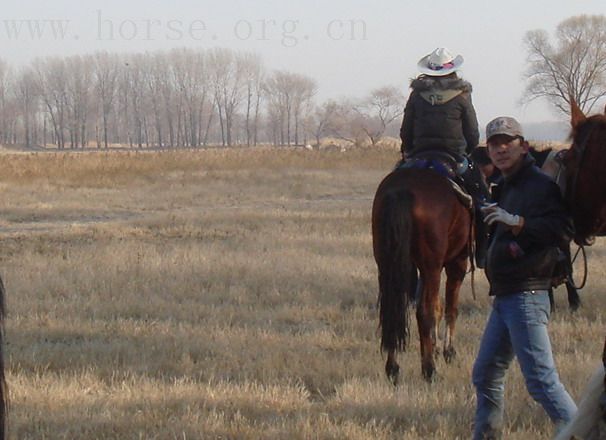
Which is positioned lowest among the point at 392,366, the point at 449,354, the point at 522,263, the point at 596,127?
the point at 449,354

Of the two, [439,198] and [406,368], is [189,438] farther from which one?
[439,198]

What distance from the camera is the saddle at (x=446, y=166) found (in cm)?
676

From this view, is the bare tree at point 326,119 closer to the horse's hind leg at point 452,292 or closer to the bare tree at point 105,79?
the bare tree at point 105,79

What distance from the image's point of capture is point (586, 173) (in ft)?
11.0

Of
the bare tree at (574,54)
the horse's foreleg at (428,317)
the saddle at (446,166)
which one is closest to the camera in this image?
the horse's foreleg at (428,317)

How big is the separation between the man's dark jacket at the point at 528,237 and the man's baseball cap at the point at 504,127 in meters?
0.17

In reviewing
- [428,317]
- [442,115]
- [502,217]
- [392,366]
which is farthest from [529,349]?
[442,115]

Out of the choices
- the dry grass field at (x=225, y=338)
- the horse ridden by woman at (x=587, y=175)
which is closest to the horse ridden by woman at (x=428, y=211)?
the dry grass field at (x=225, y=338)

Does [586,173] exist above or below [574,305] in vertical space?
above

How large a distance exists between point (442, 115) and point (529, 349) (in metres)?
3.39

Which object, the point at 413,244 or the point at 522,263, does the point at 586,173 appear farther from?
the point at 413,244

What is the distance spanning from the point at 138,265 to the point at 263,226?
550 cm

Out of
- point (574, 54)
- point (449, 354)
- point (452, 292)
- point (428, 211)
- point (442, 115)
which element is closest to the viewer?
point (428, 211)

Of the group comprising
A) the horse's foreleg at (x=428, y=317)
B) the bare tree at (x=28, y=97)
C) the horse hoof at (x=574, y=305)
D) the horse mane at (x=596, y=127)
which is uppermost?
the bare tree at (x=28, y=97)
